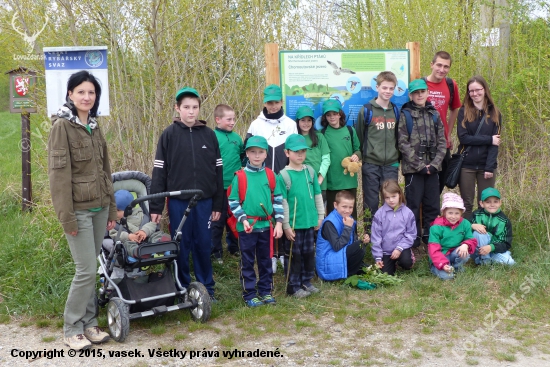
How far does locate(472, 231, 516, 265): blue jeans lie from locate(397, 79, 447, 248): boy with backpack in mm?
699

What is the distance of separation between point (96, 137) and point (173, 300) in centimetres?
156

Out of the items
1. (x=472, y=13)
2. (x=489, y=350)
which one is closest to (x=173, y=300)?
(x=489, y=350)

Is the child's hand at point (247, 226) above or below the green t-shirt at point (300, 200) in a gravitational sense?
below

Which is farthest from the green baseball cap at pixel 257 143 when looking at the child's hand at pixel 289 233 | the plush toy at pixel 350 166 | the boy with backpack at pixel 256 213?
the plush toy at pixel 350 166

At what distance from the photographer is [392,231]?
5.89 metres

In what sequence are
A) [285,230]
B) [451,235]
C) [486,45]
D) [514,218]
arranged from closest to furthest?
[285,230] → [451,235] → [514,218] → [486,45]

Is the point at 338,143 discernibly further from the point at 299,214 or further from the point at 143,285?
the point at 143,285

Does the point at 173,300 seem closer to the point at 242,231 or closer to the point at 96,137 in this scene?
the point at 242,231

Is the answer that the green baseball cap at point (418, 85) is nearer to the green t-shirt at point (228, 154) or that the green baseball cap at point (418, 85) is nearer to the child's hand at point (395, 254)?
the child's hand at point (395, 254)

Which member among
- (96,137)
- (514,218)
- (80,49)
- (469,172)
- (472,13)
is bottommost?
(514,218)

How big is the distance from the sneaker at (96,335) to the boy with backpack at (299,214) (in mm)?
1866

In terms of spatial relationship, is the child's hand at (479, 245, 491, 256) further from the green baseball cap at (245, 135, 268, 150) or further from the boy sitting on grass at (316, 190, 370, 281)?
the green baseball cap at (245, 135, 268, 150)

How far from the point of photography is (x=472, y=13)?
9.22 m

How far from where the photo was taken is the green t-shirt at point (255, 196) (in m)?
4.99
